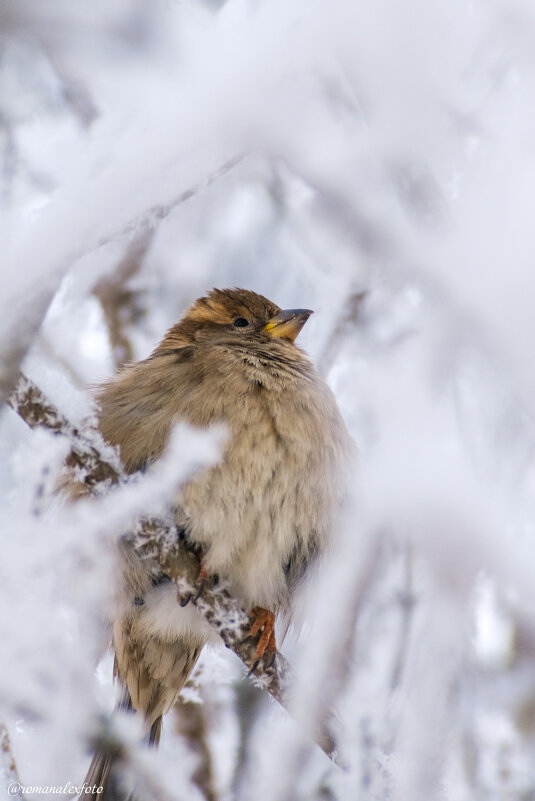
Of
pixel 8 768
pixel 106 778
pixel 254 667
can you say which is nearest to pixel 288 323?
pixel 254 667

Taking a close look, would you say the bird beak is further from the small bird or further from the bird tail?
the bird tail

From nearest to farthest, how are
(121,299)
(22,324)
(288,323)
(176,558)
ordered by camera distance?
(22,324)
(176,558)
(288,323)
(121,299)

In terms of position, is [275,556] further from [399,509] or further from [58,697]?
[58,697]

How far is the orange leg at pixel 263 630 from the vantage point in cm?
298

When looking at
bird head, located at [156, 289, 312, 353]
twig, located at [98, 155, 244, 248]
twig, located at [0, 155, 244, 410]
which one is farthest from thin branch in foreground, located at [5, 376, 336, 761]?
bird head, located at [156, 289, 312, 353]

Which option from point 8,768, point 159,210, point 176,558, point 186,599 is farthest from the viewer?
point 186,599

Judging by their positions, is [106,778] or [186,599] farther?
[106,778]

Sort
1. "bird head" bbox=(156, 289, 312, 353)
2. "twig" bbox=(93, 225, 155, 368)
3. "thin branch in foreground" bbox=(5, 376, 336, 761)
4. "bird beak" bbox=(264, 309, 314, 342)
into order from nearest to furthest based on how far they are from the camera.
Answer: "thin branch in foreground" bbox=(5, 376, 336, 761) → "bird head" bbox=(156, 289, 312, 353) → "bird beak" bbox=(264, 309, 314, 342) → "twig" bbox=(93, 225, 155, 368)

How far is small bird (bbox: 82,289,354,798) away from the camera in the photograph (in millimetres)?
3055

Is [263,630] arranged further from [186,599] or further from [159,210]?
[159,210]

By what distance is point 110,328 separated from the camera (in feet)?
14.5

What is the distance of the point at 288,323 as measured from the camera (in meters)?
4.02

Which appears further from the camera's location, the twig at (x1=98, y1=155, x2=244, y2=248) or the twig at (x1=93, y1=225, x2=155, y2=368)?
the twig at (x1=93, y1=225, x2=155, y2=368)

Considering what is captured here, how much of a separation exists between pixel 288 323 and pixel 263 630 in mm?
1561
